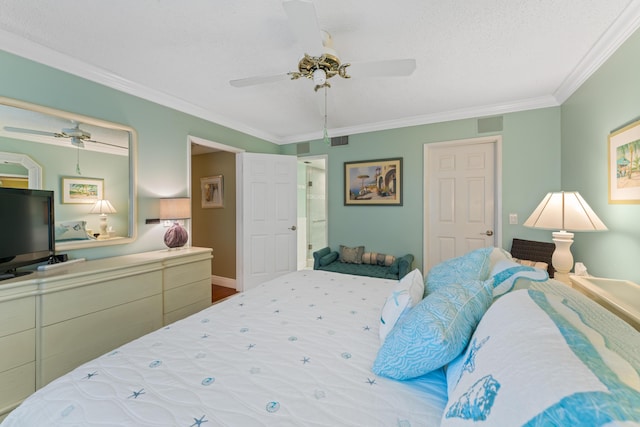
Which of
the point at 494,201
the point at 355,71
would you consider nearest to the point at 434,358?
the point at 355,71

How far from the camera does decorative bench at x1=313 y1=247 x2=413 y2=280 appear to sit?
3.24 metres

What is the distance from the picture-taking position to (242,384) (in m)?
0.94

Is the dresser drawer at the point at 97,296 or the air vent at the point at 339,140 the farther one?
the air vent at the point at 339,140

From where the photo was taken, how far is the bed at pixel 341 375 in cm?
53

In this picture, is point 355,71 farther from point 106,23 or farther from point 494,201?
point 494,201

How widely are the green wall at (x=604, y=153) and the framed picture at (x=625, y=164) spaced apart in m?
0.06

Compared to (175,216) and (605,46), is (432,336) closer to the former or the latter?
(605,46)

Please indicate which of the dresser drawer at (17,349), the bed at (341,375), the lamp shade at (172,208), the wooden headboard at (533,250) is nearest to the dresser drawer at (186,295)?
the lamp shade at (172,208)

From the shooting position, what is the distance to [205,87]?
2.63m

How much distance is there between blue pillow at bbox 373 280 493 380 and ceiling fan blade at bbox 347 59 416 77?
1.42m

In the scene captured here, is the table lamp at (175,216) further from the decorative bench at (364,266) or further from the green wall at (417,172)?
the green wall at (417,172)

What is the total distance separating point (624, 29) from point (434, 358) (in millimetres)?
2473

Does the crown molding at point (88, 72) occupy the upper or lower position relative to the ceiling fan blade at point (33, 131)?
upper

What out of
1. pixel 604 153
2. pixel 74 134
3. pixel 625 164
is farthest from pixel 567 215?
pixel 74 134
